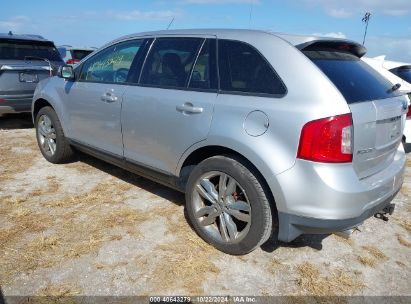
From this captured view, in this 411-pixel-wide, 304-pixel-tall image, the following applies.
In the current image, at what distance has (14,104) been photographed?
6.37 m

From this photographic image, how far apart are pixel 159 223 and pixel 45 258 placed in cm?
104

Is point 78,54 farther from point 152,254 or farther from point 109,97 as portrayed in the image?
point 152,254

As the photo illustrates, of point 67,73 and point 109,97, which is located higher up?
point 67,73

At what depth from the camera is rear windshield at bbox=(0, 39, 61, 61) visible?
641 centimetres

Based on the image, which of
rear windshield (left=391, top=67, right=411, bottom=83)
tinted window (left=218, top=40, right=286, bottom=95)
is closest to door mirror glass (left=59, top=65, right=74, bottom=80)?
tinted window (left=218, top=40, right=286, bottom=95)

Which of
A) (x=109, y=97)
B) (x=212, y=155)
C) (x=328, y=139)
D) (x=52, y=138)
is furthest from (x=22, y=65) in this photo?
(x=328, y=139)

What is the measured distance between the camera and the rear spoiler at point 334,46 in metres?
2.79

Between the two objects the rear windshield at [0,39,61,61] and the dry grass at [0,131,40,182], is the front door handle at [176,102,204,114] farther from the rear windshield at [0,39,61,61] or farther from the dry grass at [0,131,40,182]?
the rear windshield at [0,39,61,61]

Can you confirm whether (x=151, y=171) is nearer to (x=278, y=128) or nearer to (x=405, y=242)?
(x=278, y=128)

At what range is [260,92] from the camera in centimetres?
277

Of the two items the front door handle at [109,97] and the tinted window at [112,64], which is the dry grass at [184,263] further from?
the tinted window at [112,64]

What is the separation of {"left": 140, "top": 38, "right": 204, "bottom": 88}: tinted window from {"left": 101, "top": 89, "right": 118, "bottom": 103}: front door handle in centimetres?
38

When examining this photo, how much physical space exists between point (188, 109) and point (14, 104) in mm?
4477

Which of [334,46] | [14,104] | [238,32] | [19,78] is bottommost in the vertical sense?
[14,104]
